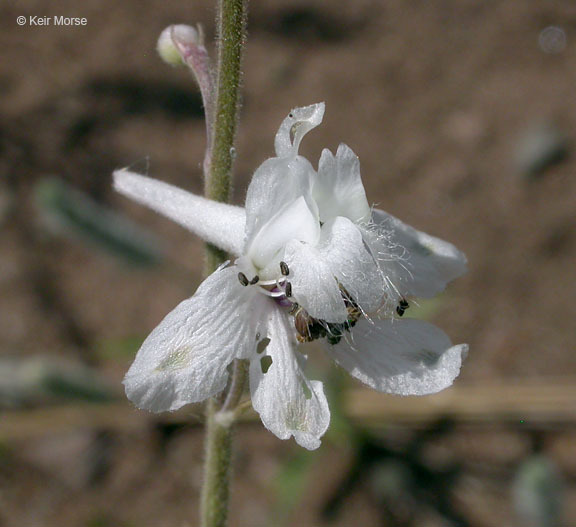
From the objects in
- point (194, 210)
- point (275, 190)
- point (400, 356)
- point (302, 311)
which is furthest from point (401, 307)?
point (194, 210)

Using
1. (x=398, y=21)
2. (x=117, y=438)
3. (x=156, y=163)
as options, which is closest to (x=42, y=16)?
(x=156, y=163)

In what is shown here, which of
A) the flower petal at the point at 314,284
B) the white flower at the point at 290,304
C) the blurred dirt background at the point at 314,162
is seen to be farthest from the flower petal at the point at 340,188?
the blurred dirt background at the point at 314,162

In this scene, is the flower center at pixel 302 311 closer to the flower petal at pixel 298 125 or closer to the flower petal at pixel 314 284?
the flower petal at pixel 314 284

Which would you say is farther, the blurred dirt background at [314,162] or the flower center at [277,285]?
the blurred dirt background at [314,162]

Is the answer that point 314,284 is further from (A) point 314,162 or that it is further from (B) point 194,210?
(A) point 314,162

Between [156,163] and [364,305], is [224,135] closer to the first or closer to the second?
[364,305]
